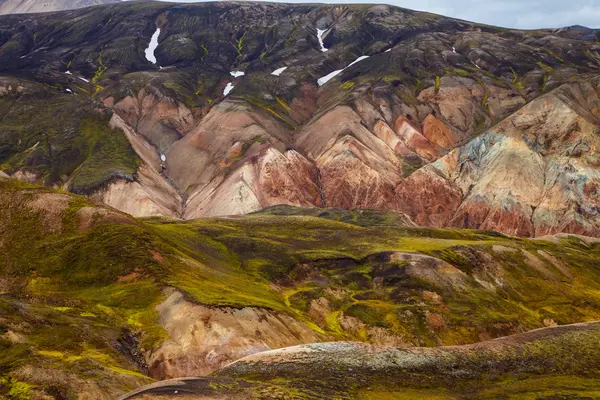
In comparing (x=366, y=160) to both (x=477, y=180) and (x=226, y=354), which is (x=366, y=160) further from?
(x=226, y=354)

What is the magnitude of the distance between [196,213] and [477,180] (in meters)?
90.6

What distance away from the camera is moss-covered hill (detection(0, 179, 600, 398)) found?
5441 centimetres

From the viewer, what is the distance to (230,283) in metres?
88.6

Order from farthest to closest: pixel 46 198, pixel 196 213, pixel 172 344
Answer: pixel 196 213 → pixel 46 198 → pixel 172 344

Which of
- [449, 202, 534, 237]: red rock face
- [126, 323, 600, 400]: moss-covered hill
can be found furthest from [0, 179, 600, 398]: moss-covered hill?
[449, 202, 534, 237]: red rock face

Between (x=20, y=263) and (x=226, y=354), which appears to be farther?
(x=20, y=263)

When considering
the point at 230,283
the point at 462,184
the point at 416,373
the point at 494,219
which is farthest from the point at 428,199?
the point at 416,373

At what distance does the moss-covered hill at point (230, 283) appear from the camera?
2142 inches

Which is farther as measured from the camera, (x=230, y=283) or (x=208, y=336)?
(x=230, y=283)

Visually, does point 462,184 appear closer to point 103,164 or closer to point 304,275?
point 304,275

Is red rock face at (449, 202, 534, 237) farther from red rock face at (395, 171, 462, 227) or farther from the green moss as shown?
the green moss

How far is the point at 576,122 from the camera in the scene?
192250mm

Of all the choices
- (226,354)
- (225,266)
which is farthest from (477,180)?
(226,354)

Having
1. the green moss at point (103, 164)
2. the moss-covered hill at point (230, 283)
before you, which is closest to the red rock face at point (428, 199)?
the moss-covered hill at point (230, 283)
